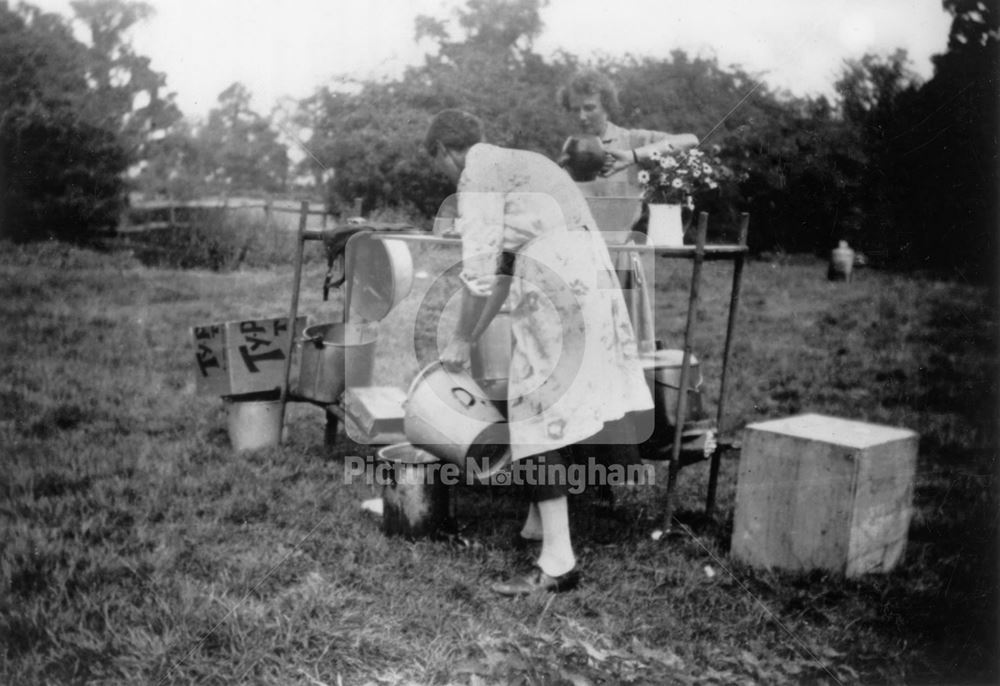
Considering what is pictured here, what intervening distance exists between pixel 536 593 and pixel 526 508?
91 cm

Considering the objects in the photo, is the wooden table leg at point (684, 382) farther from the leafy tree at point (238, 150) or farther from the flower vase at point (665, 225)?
the leafy tree at point (238, 150)

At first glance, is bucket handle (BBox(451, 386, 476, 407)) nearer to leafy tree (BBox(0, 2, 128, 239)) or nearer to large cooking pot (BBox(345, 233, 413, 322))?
large cooking pot (BBox(345, 233, 413, 322))

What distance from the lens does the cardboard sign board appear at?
458 centimetres

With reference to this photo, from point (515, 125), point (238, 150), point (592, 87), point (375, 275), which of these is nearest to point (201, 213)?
point (238, 150)

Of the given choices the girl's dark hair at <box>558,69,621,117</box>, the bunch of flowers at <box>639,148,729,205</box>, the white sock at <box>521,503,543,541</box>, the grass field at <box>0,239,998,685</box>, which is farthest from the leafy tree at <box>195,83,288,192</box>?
the white sock at <box>521,503,543,541</box>

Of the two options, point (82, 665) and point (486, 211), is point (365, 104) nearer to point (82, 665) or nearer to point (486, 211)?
point (486, 211)

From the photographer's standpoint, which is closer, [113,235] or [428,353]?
[428,353]

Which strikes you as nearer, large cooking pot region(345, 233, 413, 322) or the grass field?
the grass field

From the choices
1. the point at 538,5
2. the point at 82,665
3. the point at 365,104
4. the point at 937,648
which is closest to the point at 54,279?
the point at 365,104

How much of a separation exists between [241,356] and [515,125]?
5317 millimetres

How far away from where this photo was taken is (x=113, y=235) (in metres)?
10.9

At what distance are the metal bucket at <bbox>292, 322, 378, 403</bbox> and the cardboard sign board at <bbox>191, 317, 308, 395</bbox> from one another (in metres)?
0.27

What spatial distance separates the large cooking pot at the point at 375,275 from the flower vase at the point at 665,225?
51.3 inches

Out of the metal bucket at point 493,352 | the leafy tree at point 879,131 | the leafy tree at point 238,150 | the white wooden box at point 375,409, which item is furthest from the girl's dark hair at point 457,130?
the leafy tree at point 238,150
